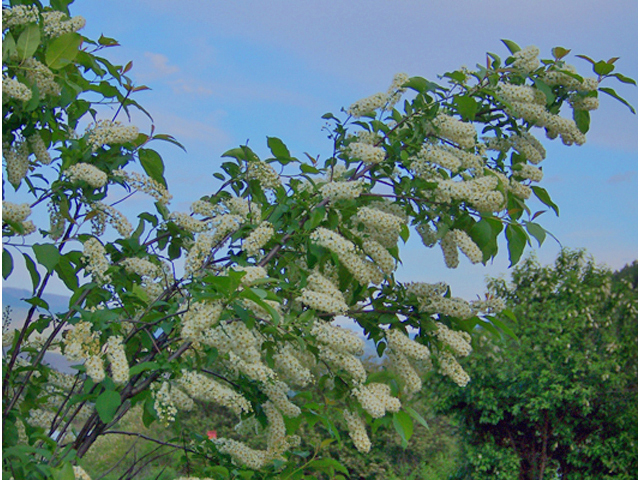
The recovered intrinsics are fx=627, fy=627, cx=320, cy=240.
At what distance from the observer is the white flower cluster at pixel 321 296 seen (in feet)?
5.60

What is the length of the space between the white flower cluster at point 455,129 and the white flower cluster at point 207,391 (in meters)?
1.08

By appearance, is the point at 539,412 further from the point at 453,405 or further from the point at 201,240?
the point at 201,240

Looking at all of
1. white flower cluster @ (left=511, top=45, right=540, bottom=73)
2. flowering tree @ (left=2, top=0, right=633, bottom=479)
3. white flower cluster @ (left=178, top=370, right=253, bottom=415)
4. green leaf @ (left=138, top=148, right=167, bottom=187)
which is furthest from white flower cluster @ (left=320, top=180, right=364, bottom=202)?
white flower cluster @ (left=511, top=45, right=540, bottom=73)

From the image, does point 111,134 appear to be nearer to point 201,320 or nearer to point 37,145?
point 37,145

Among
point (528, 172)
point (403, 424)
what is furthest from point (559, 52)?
point (403, 424)

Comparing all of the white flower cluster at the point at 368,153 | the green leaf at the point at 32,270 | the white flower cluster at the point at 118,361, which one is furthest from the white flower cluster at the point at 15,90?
the white flower cluster at the point at 368,153

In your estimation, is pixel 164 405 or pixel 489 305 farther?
pixel 489 305

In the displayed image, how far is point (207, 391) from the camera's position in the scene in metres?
1.69

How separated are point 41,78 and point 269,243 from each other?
3.09ft

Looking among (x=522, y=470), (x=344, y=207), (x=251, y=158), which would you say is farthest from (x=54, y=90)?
(x=522, y=470)

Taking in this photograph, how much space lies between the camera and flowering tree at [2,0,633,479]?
1768 mm

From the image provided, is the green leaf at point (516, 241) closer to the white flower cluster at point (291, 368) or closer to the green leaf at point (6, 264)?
the white flower cluster at point (291, 368)

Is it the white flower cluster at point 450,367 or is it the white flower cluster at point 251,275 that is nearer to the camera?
the white flower cluster at point 251,275

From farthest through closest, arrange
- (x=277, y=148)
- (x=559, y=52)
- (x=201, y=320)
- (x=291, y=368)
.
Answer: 1. (x=559, y=52)
2. (x=277, y=148)
3. (x=291, y=368)
4. (x=201, y=320)
